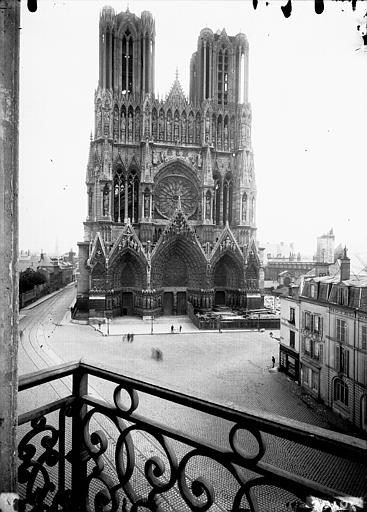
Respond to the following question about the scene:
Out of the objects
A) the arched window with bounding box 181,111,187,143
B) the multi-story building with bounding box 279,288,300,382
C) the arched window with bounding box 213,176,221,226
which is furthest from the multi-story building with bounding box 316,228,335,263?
the multi-story building with bounding box 279,288,300,382

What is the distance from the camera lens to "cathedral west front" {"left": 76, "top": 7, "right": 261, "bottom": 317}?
2975 cm

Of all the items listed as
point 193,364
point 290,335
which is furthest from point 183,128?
point 290,335

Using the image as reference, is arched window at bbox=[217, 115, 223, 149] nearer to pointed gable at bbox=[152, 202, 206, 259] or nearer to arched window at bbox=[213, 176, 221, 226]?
arched window at bbox=[213, 176, 221, 226]

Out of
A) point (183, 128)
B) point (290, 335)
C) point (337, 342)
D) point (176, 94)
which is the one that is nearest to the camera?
point (337, 342)

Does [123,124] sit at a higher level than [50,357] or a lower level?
higher

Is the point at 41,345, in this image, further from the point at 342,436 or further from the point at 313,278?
the point at 342,436

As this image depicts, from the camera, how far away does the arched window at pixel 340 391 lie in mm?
11375

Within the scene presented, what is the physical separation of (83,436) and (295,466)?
7.55 metres

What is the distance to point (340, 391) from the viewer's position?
11.7 m

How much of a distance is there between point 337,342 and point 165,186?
2408 centimetres

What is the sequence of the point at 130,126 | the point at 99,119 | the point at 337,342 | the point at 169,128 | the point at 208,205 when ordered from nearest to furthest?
the point at 337,342 → the point at 99,119 → the point at 130,126 → the point at 208,205 → the point at 169,128

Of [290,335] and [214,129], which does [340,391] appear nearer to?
[290,335]

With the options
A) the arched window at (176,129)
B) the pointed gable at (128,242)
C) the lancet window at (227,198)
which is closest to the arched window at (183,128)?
the arched window at (176,129)

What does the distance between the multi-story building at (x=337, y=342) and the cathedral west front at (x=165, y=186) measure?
1716 centimetres
